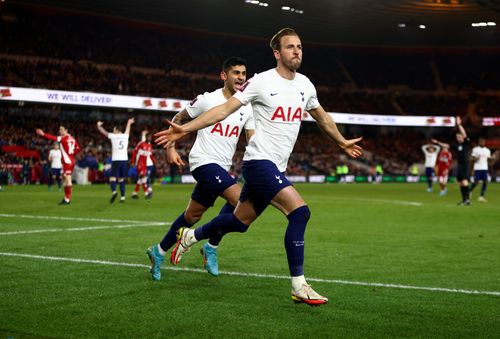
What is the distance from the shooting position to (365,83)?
66000 millimetres

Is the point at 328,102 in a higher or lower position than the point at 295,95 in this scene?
higher

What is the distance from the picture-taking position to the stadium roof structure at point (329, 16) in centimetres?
4472

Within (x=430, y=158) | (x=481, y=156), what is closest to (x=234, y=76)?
(x=481, y=156)

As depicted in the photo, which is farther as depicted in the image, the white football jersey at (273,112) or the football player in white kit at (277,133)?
the white football jersey at (273,112)

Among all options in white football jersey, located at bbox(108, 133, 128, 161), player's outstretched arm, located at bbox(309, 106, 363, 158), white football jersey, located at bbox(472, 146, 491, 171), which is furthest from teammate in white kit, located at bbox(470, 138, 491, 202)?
player's outstretched arm, located at bbox(309, 106, 363, 158)

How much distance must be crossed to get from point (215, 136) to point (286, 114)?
1835mm

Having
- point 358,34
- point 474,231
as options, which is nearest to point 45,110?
point 358,34

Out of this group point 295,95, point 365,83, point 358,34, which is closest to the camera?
point 295,95

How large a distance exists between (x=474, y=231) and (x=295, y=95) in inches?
324

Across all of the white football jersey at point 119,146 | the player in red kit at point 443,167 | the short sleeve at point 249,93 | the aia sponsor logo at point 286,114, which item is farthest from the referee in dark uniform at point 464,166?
the short sleeve at point 249,93

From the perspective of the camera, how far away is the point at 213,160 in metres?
8.08

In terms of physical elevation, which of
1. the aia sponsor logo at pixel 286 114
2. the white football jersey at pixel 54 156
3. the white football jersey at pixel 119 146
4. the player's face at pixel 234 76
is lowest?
the white football jersey at pixel 54 156

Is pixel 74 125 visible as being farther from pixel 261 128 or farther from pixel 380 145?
pixel 261 128

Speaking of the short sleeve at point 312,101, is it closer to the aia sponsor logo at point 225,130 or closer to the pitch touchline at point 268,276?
the aia sponsor logo at point 225,130
